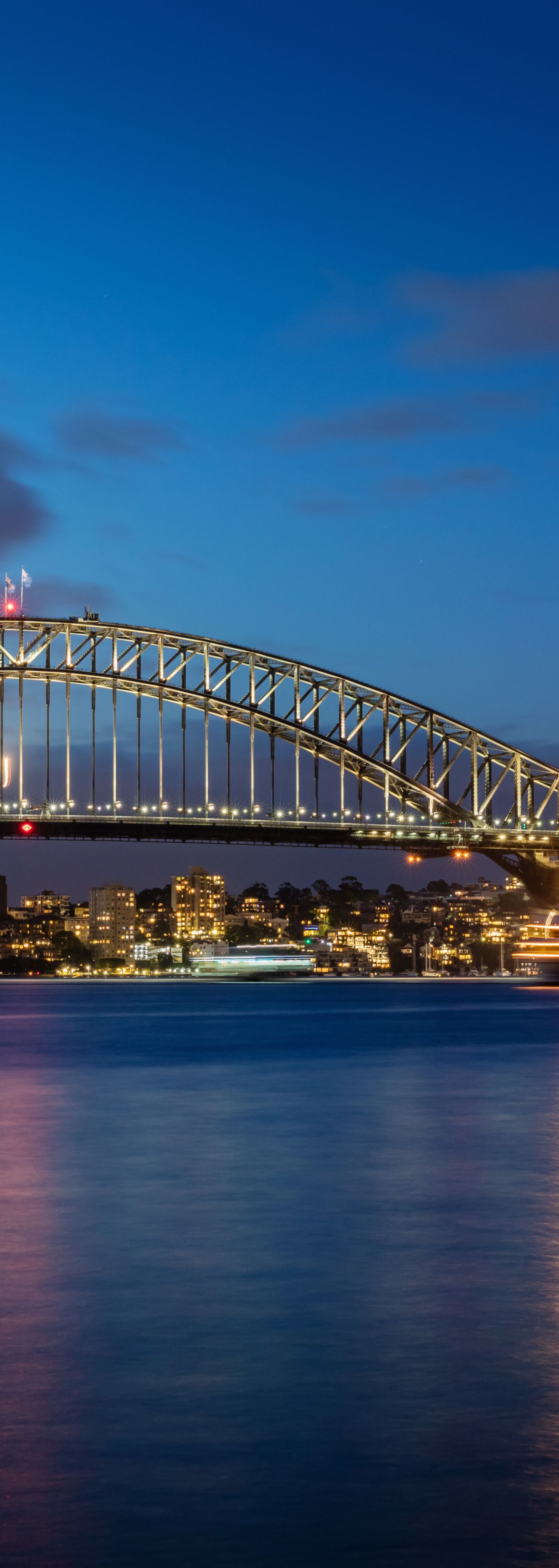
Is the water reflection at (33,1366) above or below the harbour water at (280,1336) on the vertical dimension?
above

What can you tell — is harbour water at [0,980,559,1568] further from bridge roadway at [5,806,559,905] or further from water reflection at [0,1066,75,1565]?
bridge roadway at [5,806,559,905]

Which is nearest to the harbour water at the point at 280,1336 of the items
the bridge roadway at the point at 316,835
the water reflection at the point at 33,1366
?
the water reflection at the point at 33,1366

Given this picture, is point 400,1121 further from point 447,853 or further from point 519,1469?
point 447,853

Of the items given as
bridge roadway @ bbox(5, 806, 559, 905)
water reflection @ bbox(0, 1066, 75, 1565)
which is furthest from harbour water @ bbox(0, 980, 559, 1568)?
bridge roadway @ bbox(5, 806, 559, 905)

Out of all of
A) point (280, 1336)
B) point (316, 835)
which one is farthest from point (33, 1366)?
point (316, 835)

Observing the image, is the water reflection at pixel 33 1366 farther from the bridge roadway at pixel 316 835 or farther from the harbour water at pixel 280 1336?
the bridge roadway at pixel 316 835

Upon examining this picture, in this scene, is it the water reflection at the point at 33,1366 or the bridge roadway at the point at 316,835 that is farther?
the bridge roadway at the point at 316,835

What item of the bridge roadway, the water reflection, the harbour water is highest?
the bridge roadway

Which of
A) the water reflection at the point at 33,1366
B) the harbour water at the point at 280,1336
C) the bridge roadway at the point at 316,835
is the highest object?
the bridge roadway at the point at 316,835

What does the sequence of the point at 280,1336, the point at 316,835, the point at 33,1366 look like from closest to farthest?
1. the point at 33,1366
2. the point at 280,1336
3. the point at 316,835

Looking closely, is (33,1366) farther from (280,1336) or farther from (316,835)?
(316,835)
